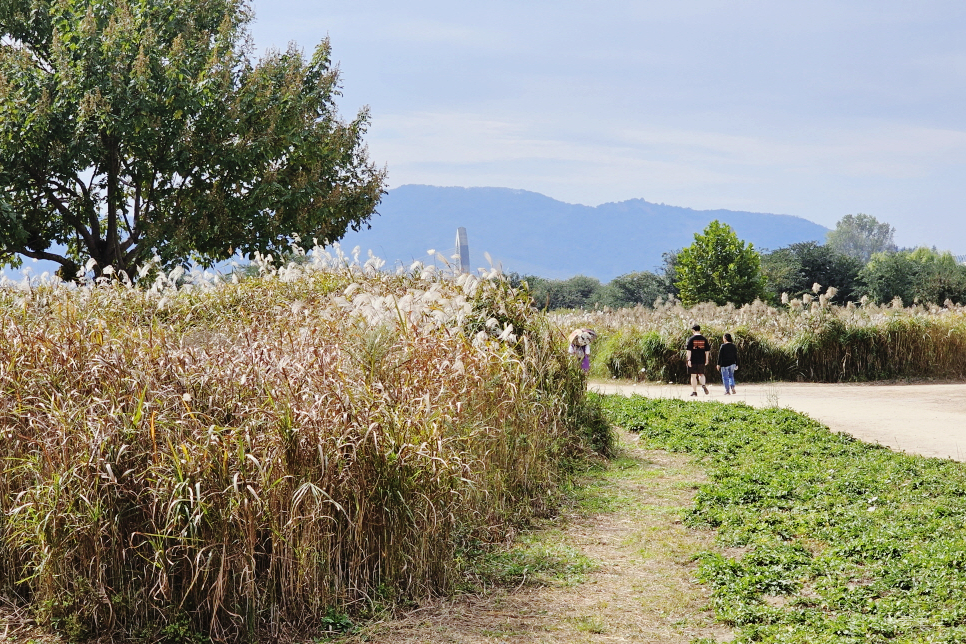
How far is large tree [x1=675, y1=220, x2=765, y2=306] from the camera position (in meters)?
32.2

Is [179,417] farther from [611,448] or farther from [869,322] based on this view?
[869,322]

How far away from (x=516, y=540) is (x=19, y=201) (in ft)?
60.4

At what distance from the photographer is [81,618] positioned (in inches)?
150

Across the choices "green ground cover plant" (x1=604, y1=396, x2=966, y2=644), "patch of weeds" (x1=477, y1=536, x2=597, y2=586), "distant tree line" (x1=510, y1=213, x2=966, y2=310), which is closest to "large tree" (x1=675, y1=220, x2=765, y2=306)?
"distant tree line" (x1=510, y1=213, x2=966, y2=310)

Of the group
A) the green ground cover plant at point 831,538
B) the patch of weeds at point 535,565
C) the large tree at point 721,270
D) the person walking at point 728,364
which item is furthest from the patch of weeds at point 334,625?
the large tree at point 721,270

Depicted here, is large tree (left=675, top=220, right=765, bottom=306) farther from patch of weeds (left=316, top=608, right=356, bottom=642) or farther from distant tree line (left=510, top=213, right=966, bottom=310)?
patch of weeds (left=316, top=608, right=356, bottom=642)

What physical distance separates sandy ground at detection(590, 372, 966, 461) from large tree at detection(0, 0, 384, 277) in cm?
930

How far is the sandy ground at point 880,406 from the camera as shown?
938 centimetres

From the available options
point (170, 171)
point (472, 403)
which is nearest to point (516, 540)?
point (472, 403)

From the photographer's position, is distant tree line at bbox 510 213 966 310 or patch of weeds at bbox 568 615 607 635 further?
distant tree line at bbox 510 213 966 310

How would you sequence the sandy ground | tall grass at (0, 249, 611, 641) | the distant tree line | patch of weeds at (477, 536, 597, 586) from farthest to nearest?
1. the distant tree line
2. the sandy ground
3. patch of weeds at (477, 536, 597, 586)
4. tall grass at (0, 249, 611, 641)

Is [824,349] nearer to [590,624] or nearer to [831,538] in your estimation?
[831,538]

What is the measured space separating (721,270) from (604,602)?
29.2 m

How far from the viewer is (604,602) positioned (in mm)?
4562
